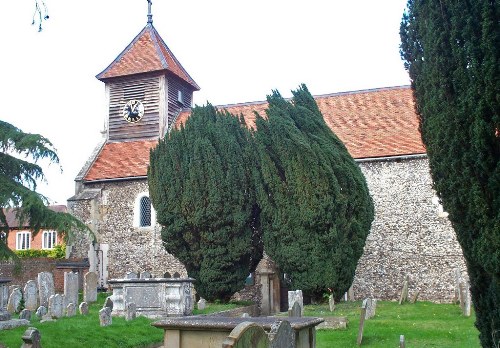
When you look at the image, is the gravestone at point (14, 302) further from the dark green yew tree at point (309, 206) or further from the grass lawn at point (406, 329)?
the grass lawn at point (406, 329)

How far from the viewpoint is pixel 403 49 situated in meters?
7.53

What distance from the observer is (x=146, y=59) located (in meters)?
25.6

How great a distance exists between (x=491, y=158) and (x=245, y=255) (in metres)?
11.3

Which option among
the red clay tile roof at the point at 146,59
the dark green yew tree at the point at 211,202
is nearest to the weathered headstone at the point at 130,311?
the dark green yew tree at the point at 211,202

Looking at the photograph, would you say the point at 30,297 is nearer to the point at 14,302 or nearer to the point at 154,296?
the point at 14,302

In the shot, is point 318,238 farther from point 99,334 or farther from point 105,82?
point 105,82

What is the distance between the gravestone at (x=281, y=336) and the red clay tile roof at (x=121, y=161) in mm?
17588

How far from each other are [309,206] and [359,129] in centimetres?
701

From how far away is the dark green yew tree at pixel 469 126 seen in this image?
6224 millimetres

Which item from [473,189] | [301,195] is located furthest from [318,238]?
→ [473,189]

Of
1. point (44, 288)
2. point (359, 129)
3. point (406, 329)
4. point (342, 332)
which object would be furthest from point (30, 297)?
point (359, 129)

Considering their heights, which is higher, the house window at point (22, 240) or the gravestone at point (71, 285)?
the house window at point (22, 240)

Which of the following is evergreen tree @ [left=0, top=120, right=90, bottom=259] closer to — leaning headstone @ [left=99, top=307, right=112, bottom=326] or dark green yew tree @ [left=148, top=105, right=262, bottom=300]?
leaning headstone @ [left=99, top=307, right=112, bottom=326]

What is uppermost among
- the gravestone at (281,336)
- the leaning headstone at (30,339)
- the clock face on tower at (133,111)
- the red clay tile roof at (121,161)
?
the clock face on tower at (133,111)
